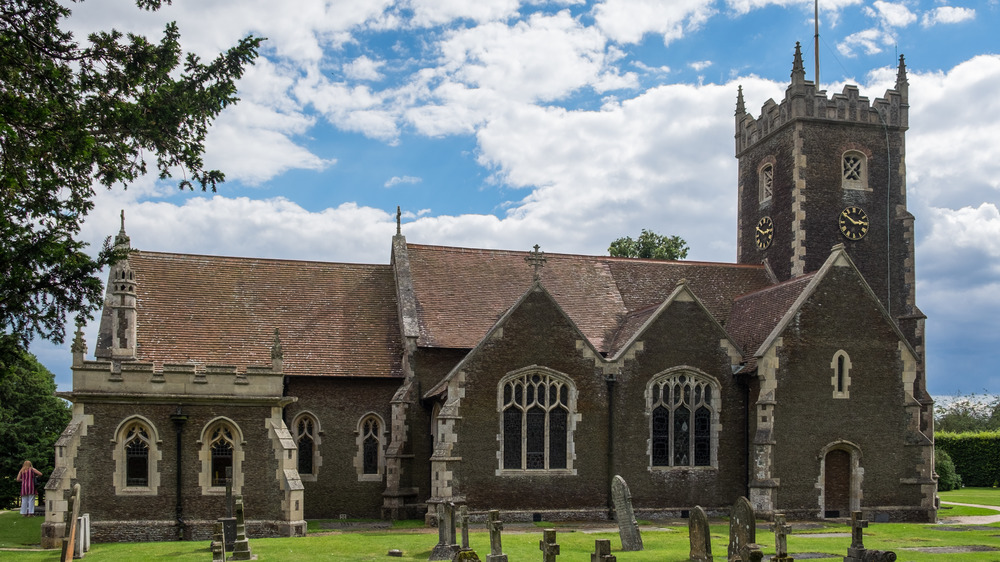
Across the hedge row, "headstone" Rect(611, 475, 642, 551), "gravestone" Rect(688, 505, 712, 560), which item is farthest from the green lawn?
the hedge row

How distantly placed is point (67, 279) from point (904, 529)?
2260cm

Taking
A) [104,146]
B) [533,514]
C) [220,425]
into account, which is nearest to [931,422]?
[533,514]

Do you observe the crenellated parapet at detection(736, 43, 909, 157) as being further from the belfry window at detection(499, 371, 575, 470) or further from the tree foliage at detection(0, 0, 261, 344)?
the tree foliage at detection(0, 0, 261, 344)

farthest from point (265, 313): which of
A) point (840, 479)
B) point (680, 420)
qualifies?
point (840, 479)

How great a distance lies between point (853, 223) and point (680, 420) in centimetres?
1106

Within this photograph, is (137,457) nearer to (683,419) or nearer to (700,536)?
(700,536)

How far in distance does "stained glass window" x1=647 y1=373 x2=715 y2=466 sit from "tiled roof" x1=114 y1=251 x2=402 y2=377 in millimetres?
8241

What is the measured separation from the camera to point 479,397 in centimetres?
2681

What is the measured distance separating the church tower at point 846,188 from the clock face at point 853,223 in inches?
1.4

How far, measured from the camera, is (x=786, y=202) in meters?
34.2

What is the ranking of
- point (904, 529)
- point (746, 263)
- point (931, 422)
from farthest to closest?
point (746, 263)
point (931, 422)
point (904, 529)

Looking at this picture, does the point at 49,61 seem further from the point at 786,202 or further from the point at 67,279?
the point at 786,202

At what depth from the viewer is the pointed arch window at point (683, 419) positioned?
2841cm

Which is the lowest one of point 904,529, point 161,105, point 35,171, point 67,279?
point 904,529
